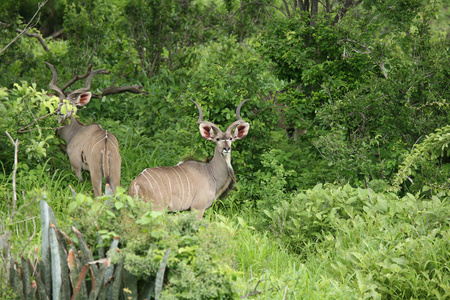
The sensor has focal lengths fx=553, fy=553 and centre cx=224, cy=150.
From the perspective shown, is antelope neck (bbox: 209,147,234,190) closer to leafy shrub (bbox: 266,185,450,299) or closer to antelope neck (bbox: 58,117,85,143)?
leafy shrub (bbox: 266,185,450,299)

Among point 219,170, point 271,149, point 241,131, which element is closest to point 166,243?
point 219,170

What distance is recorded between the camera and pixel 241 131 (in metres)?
5.62

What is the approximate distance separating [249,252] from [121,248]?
1637 millimetres

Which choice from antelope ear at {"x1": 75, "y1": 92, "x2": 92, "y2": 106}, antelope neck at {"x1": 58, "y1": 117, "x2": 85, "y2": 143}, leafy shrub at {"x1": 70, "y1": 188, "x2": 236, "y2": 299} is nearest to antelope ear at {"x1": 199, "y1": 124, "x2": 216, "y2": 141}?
antelope neck at {"x1": 58, "y1": 117, "x2": 85, "y2": 143}

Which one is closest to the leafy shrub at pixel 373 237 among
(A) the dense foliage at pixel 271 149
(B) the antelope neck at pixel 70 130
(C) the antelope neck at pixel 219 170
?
(A) the dense foliage at pixel 271 149

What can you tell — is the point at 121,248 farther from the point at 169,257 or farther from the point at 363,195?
the point at 363,195

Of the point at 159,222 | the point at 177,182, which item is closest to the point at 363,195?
the point at 177,182

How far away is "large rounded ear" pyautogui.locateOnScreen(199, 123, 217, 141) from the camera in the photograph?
5383mm

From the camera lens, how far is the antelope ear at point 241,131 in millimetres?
5551

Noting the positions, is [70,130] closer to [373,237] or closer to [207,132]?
[207,132]

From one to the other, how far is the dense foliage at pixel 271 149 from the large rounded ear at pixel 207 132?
619mm

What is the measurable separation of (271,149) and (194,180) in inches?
52.6

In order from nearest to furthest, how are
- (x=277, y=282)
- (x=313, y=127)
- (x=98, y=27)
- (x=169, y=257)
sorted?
(x=169, y=257) → (x=277, y=282) → (x=313, y=127) → (x=98, y=27)

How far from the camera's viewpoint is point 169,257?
301 cm
